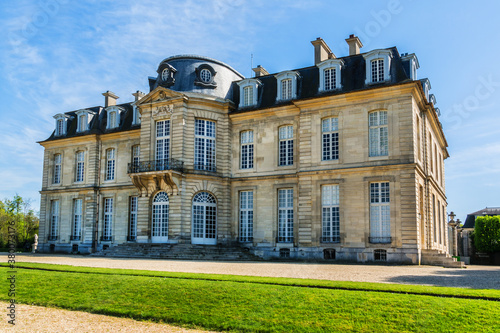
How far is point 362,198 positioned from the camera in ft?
69.5

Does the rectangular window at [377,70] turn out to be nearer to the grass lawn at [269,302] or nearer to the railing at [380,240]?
the railing at [380,240]

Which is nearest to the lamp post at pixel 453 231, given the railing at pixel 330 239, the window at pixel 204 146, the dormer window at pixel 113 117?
the railing at pixel 330 239

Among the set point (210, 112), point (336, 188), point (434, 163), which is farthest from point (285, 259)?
point (434, 163)

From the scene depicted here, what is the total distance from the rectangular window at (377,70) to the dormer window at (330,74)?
1640mm

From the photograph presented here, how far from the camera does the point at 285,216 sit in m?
23.8

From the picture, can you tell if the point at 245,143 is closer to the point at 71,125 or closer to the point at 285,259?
the point at 285,259

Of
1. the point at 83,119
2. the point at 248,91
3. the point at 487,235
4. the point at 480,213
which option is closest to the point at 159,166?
the point at 248,91

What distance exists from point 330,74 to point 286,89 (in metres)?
2.59

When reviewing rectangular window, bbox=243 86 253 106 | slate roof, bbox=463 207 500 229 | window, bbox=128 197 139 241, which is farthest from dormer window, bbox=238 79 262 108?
slate roof, bbox=463 207 500 229

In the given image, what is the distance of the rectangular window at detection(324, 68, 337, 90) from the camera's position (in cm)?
2309

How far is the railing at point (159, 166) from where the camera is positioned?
2402 centimetres

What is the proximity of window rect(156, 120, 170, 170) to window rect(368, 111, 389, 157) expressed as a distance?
34.4ft

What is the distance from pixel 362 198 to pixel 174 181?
9369mm

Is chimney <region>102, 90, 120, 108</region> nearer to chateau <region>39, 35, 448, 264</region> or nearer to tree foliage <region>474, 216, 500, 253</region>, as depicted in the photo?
chateau <region>39, 35, 448, 264</region>
